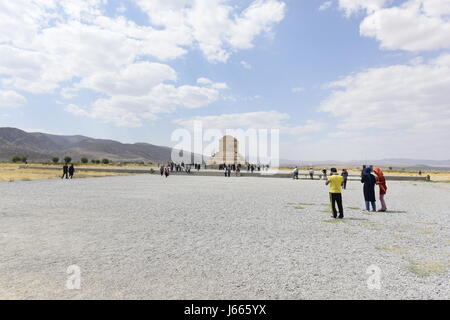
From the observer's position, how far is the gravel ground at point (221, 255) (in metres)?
4.31

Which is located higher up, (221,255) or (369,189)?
(369,189)

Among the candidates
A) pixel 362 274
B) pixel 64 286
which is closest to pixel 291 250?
pixel 362 274

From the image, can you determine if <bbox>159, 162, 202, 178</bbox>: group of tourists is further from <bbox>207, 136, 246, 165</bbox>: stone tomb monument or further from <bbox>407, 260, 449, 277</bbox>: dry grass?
<bbox>407, 260, 449, 277</bbox>: dry grass

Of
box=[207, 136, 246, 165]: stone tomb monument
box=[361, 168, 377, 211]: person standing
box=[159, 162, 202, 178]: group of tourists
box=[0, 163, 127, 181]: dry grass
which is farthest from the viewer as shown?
box=[207, 136, 246, 165]: stone tomb monument

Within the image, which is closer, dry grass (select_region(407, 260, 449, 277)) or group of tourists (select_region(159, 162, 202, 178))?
dry grass (select_region(407, 260, 449, 277))

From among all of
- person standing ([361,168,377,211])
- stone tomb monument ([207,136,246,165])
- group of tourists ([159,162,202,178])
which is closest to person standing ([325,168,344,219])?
person standing ([361,168,377,211])

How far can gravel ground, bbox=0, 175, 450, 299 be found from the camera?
4312 millimetres

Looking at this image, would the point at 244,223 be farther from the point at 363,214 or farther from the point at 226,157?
the point at 226,157

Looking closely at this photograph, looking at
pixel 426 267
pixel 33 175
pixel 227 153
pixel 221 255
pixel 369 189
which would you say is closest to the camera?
pixel 426 267

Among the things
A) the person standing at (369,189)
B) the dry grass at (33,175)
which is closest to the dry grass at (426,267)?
the person standing at (369,189)

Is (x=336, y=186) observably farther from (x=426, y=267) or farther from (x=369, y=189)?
(x=426, y=267)

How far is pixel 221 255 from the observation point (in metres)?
5.99

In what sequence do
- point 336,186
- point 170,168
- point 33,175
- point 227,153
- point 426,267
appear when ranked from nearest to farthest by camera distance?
point 426,267 → point 336,186 → point 33,175 → point 170,168 → point 227,153

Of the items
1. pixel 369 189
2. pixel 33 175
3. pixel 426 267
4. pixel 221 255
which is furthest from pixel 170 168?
pixel 426 267
